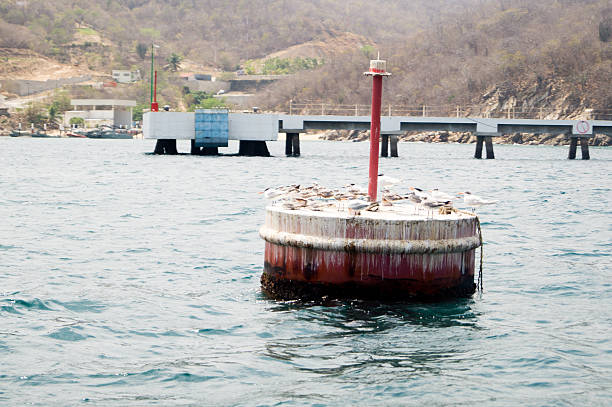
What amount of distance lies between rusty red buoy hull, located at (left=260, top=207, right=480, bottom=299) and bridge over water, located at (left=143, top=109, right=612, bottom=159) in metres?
55.3

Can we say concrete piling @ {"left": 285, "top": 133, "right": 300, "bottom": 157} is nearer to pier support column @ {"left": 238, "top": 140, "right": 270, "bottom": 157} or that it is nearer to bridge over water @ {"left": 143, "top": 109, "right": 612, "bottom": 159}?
bridge over water @ {"left": 143, "top": 109, "right": 612, "bottom": 159}

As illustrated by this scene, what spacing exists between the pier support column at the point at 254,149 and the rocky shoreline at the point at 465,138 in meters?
59.9

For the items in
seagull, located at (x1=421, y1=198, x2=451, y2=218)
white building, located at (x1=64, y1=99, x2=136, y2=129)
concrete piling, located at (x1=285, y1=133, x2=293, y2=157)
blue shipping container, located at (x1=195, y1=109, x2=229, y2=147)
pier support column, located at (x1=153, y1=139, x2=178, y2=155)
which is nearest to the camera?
seagull, located at (x1=421, y1=198, x2=451, y2=218)

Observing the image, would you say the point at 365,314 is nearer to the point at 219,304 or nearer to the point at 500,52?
the point at 219,304

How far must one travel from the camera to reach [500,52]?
604 ft

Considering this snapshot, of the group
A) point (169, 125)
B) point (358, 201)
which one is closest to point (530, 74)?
point (169, 125)

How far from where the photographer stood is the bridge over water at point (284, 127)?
6912 cm

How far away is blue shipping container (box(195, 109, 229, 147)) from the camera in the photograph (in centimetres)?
6881

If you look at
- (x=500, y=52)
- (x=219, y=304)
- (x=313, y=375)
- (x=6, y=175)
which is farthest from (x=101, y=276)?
(x=500, y=52)

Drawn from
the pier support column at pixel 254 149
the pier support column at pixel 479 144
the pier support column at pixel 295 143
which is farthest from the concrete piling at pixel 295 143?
the pier support column at pixel 479 144

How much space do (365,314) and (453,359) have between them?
2.21m

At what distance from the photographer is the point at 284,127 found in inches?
2830

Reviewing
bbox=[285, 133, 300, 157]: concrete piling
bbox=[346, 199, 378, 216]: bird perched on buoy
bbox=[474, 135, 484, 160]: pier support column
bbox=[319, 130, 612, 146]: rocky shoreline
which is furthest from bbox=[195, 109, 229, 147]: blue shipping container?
bbox=[319, 130, 612, 146]: rocky shoreline

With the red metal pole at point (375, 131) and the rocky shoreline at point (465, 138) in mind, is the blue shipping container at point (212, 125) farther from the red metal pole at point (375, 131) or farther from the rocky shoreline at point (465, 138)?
the rocky shoreline at point (465, 138)
